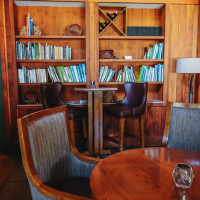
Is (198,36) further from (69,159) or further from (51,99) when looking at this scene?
(69,159)

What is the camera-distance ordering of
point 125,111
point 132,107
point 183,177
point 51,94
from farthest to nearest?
point 51,94 < point 132,107 < point 125,111 < point 183,177

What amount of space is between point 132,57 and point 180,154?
268 centimetres

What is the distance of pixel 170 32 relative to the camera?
329 cm

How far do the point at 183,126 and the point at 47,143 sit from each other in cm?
94

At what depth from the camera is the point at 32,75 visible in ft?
10.3

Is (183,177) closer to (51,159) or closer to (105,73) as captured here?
(51,159)

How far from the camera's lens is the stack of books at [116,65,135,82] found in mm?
3285

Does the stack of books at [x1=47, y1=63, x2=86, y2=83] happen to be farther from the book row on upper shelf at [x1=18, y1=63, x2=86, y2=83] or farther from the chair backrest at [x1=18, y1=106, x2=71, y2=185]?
the chair backrest at [x1=18, y1=106, x2=71, y2=185]

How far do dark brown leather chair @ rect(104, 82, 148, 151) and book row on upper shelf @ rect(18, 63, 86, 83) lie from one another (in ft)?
2.43

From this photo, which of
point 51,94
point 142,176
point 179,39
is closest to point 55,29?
point 51,94

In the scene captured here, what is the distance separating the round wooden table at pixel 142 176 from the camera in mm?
666

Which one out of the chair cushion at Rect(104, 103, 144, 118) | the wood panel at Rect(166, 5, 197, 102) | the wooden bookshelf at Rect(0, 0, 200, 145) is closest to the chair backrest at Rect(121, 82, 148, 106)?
the chair cushion at Rect(104, 103, 144, 118)

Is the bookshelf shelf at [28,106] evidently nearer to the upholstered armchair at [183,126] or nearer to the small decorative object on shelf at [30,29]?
the small decorative object on shelf at [30,29]

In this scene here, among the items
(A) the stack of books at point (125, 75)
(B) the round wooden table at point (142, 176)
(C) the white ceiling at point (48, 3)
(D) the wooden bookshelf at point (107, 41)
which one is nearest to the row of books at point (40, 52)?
(D) the wooden bookshelf at point (107, 41)
